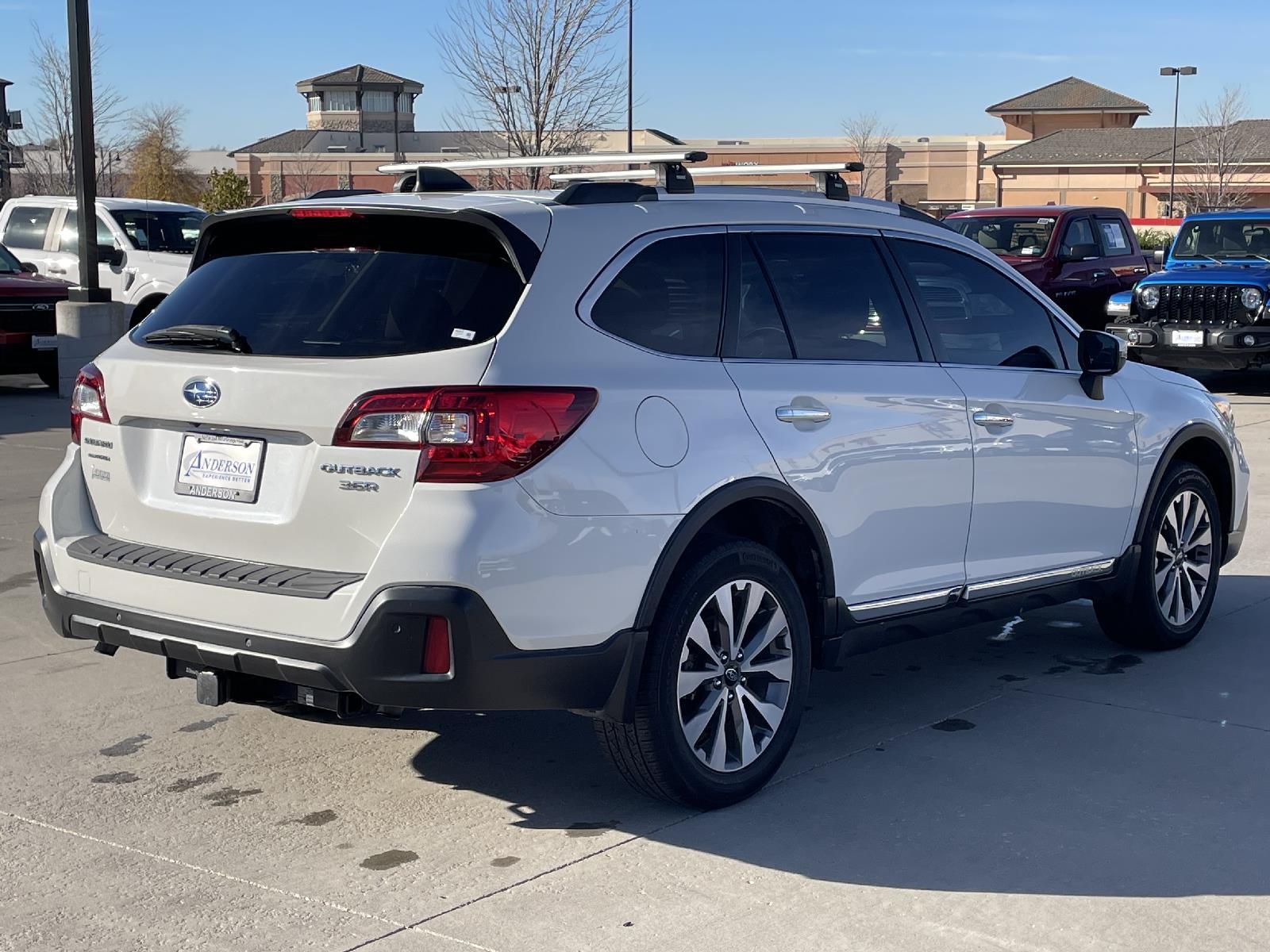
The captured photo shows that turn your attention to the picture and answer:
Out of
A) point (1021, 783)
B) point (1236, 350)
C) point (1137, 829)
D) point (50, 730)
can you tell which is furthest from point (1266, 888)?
point (1236, 350)

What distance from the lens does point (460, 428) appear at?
4004mm

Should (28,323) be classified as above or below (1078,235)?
below

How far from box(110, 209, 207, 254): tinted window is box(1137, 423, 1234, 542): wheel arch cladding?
14.2 m

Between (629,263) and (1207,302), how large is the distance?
45.8ft

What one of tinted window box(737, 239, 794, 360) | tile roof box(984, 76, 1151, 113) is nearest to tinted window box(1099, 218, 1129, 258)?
tinted window box(737, 239, 794, 360)

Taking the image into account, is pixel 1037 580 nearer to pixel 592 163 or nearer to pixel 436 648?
pixel 592 163

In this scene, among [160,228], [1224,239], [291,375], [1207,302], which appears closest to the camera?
[291,375]

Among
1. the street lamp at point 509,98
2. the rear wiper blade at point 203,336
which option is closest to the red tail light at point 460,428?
the rear wiper blade at point 203,336

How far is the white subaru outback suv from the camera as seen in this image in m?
4.04

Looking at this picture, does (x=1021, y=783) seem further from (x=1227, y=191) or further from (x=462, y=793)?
(x=1227, y=191)

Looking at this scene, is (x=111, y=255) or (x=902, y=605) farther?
(x=111, y=255)

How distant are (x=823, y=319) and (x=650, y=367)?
36.1 inches

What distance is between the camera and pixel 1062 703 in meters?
5.79

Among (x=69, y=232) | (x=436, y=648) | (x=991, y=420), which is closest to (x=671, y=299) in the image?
(x=436, y=648)
